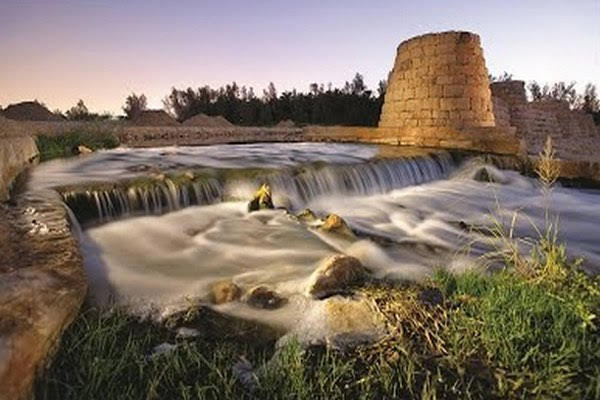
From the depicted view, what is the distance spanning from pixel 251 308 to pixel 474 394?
144 cm

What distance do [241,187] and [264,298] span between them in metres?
3.52

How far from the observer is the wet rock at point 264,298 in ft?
9.35

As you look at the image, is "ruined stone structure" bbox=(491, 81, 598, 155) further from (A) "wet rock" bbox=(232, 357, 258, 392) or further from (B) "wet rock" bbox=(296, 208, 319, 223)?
(A) "wet rock" bbox=(232, 357, 258, 392)

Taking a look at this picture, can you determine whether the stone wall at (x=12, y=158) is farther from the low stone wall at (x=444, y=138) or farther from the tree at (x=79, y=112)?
the tree at (x=79, y=112)

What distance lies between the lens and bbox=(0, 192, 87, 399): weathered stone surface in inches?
62.7

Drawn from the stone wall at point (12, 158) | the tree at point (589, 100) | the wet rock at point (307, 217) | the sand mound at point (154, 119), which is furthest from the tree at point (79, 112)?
the tree at point (589, 100)

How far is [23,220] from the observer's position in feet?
10.8

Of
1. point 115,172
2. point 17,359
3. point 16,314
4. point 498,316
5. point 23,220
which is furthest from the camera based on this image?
point 115,172

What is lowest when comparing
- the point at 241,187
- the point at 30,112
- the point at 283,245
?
the point at 283,245

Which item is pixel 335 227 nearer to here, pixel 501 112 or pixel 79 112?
pixel 501 112

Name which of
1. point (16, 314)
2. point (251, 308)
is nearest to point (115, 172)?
point (251, 308)

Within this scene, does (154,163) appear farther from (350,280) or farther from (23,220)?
(350,280)

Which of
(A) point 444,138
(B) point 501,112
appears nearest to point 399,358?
(A) point 444,138

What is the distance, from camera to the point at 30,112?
67.3ft
